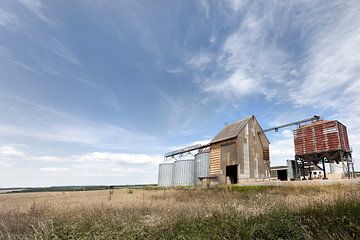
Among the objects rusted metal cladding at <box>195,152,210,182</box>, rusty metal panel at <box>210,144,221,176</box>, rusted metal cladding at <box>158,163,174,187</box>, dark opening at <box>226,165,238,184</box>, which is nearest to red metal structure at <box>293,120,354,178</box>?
dark opening at <box>226,165,238,184</box>

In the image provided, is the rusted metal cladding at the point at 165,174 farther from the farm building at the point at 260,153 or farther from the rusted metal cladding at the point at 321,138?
the rusted metal cladding at the point at 321,138

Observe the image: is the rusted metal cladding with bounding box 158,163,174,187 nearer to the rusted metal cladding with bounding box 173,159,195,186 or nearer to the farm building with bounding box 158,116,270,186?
the rusted metal cladding with bounding box 173,159,195,186

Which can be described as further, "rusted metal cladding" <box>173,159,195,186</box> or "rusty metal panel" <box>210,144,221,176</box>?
"rusted metal cladding" <box>173,159,195,186</box>

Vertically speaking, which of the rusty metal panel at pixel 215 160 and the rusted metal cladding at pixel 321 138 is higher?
the rusted metal cladding at pixel 321 138

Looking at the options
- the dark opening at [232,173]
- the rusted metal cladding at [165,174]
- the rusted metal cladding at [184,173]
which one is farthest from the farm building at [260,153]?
the rusted metal cladding at [165,174]

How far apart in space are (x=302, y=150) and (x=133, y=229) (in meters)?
28.9

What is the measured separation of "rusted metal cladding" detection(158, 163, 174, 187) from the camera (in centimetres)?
3997

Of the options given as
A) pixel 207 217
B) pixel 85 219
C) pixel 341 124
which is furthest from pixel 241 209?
pixel 341 124

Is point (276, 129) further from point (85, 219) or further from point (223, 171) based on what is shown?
point (85, 219)

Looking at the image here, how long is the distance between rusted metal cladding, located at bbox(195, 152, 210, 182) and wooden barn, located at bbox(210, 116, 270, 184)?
1.29 m

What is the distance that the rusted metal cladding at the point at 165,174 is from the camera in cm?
3997

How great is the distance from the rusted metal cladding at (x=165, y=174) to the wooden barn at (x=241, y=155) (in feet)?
42.3

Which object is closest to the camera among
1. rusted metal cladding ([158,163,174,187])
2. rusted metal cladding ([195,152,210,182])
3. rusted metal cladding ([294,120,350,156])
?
rusted metal cladding ([294,120,350,156])

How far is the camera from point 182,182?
35969 millimetres
